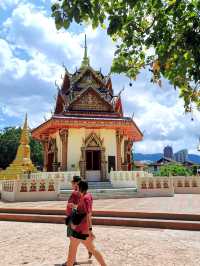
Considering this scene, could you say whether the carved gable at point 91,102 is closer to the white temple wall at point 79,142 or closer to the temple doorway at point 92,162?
the white temple wall at point 79,142

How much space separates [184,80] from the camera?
4.67 metres

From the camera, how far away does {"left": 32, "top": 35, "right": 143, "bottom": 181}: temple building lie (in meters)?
24.4

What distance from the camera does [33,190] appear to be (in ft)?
58.9

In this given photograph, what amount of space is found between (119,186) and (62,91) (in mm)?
10956

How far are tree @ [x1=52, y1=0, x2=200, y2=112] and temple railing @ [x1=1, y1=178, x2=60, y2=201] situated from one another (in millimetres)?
14136

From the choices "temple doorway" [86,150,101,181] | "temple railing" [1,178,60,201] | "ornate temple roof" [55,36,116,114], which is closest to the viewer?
"temple railing" [1,178,60,201]

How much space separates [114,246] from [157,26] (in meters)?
4.85

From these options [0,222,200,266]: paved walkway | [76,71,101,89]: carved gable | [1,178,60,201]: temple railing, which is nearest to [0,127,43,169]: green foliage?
[76,71,101,89]: carved gable

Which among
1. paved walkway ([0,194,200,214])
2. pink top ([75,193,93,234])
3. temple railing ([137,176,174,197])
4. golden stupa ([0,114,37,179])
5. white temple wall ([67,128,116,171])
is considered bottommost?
paved walkway ([0,194,200,214])

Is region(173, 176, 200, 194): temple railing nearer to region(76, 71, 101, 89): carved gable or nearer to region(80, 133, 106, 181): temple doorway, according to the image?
region(80, 133, 106, 181): temple doorway

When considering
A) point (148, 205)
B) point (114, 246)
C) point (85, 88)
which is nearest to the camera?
point (114, 246)

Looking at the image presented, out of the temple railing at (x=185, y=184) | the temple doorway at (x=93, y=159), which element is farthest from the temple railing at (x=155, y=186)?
the temple doorway at (x=93, y=159)

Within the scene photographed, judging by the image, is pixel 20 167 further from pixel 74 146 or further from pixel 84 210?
pixel 84 210

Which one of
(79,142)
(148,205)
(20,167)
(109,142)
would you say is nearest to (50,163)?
(79,142)
